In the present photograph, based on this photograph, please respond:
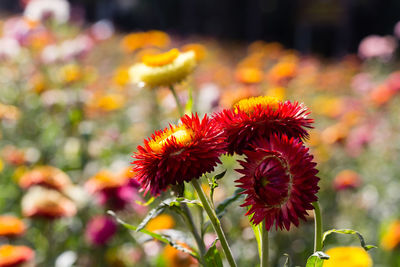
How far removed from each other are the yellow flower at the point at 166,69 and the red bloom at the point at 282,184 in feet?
2.72

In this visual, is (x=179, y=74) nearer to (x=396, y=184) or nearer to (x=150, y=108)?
(x=150, y=108)

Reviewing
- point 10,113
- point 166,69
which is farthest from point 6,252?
point 10,113

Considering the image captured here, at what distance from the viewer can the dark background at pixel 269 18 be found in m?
14.4

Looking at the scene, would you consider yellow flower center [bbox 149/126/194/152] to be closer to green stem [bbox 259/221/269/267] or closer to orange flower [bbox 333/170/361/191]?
green stem [bbox 259/221/269/267]

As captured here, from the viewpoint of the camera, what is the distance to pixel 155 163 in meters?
0.88

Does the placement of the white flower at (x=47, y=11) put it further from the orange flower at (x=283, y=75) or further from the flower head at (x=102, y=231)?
the flower head at (x=102, y=231)

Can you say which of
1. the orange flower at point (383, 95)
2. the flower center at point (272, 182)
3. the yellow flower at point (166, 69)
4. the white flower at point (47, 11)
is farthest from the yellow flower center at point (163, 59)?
the orange flower at point (383, 95)

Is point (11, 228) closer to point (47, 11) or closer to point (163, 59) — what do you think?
point (163, 59)

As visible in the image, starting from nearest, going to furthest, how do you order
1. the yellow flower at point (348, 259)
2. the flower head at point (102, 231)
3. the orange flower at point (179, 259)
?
the yellow flower at point (348, 259) → the orange flower at point (179, 259) → the flower head at point (102, 231)

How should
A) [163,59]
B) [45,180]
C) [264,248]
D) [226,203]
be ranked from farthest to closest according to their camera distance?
[45,180]
[163,59]
[226,203]
[264,248]

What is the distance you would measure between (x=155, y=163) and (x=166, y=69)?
0.74m

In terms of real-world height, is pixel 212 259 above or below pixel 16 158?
above

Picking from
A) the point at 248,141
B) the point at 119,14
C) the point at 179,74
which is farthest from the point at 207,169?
the point at 119,14

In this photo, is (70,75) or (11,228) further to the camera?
(70,75)
